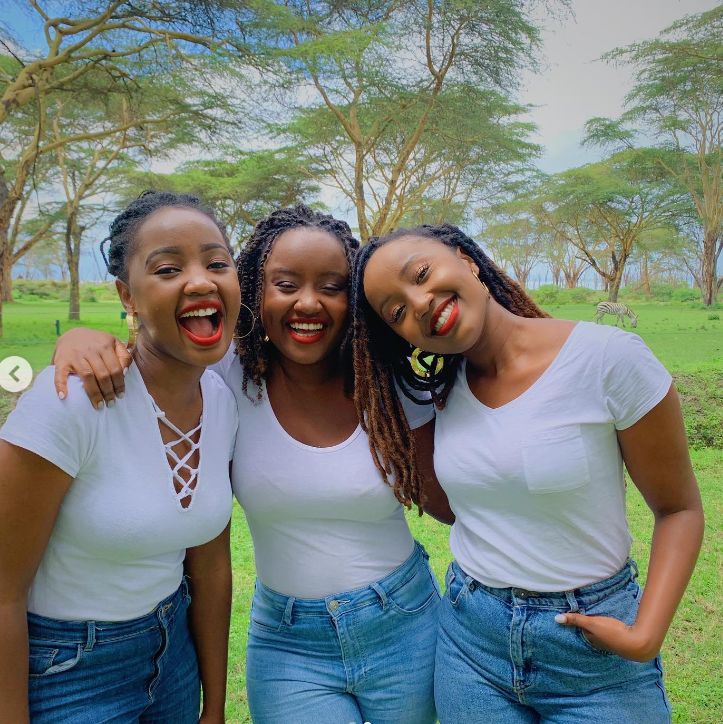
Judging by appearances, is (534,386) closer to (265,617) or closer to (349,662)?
(349,662)

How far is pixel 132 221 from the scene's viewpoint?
1367 millimetres

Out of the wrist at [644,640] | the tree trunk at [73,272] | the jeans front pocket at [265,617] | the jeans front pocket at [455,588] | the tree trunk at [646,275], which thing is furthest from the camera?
the tree trunk at [73,272]

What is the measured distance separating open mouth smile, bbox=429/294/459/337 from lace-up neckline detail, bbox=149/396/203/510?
2.05ft

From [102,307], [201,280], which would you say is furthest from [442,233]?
[102,307]

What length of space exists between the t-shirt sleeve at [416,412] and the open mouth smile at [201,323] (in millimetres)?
599

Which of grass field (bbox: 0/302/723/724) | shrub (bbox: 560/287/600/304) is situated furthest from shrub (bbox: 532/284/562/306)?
grass field (bbox: 0/302/723/724)

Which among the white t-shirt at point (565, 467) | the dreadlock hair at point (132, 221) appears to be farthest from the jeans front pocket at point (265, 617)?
the dreadlock hair at point (132, 221)

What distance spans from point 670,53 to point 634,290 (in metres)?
4.19

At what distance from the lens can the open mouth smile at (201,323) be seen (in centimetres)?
128

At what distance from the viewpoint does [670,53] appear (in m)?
9.58

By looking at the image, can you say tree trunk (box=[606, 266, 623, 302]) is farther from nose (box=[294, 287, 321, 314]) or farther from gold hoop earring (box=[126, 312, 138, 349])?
gold hoop earring (box=[126, 312, 138, 349])

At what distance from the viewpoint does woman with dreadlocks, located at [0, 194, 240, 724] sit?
1.09 metres

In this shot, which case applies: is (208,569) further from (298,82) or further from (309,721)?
(298,82)

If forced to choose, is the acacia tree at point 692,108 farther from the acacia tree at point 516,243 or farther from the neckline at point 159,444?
the neckline at point 159,444
